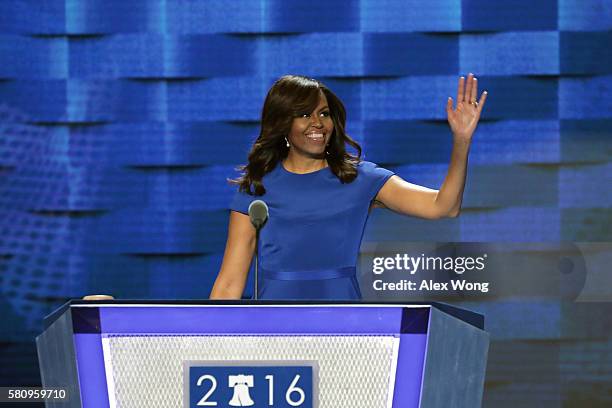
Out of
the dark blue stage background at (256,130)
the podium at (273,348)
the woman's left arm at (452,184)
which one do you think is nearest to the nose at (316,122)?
the woman's left arm at (452,184)

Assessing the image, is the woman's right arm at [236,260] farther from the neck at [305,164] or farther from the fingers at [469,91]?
the fingers at [469,91]

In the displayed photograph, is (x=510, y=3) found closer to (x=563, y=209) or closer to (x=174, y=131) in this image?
(x=563, y=209)

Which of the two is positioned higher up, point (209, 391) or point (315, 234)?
point (315, 234)

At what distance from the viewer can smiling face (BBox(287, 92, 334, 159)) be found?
268 centimetres

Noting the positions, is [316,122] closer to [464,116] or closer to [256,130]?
[464,116]

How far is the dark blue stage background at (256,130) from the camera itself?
383cm

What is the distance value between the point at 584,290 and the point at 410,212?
145 cm

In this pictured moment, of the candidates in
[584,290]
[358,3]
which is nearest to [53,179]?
[358,3]

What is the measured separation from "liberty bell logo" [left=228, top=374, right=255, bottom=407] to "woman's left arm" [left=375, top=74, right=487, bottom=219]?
903 millimetres

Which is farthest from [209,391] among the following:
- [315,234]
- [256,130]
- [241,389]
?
[256,130]

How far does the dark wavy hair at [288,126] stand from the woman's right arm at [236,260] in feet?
0.28

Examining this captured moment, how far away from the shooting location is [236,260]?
2691mm

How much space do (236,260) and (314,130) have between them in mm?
355

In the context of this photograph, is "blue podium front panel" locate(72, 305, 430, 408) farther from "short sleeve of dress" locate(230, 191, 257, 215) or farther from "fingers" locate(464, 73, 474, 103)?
"short sleeve of dress" locate(230, 191, 257, 215)
